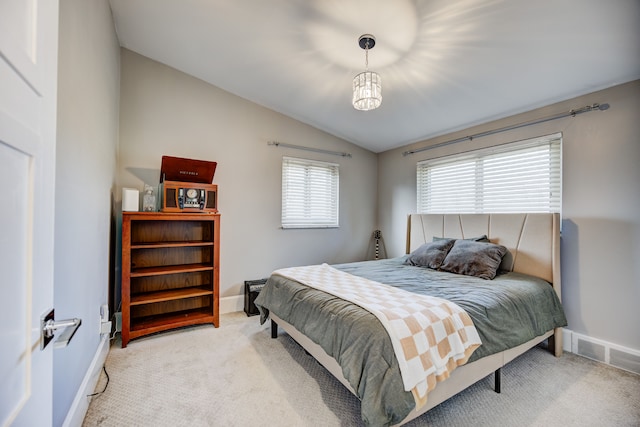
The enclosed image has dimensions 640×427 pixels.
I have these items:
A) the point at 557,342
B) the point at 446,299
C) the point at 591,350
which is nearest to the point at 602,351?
the point at 591,350

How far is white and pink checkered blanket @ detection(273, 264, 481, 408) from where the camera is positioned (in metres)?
1.33

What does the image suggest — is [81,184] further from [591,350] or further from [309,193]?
[591,350]

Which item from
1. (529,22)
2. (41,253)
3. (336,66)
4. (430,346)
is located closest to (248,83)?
(336,66)

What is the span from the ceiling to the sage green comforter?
175 cm

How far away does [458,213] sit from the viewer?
3.34m

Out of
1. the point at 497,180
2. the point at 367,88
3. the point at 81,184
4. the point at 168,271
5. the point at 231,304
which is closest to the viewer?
the point at 81,184

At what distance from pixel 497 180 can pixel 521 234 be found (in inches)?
27.1

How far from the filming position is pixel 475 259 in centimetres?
258

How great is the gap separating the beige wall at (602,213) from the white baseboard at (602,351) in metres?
0.05

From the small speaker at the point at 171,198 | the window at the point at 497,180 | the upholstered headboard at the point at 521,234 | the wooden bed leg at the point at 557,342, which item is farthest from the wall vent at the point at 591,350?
the small speaker at the point at 171,198

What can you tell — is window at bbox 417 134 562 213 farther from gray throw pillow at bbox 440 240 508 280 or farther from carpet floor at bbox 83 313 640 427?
carpet floor at bbox 83 313 640 427

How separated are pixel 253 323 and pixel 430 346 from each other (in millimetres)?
2097

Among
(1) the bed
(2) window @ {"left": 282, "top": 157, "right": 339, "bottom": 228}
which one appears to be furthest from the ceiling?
(1) the bed

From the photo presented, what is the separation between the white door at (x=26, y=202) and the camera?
1.75 feet
